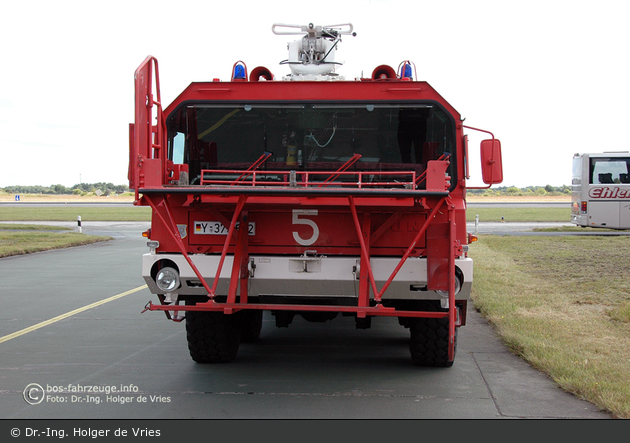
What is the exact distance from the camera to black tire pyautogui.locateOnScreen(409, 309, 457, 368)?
20.0ft

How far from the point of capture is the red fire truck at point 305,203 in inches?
206

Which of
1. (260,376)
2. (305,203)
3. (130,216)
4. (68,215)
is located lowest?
(260,376)

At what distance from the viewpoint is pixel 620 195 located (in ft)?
85.9

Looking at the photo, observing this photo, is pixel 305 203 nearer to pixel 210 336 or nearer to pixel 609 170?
pixel 210 336

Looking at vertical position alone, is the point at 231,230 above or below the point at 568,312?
above

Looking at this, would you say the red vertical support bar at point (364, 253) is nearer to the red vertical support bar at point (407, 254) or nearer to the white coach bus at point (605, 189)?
the red vertical support bar at point (407, 254)

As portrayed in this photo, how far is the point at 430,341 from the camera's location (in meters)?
6.18

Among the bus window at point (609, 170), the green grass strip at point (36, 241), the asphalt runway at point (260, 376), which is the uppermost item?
the bus window at point (609, 170)

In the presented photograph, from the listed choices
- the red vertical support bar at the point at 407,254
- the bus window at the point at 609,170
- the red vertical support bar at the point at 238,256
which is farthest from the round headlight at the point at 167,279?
the bus window at the point at 609,170

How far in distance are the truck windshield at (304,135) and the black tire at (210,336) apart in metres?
1.39

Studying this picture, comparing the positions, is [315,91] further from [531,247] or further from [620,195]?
[620,195]

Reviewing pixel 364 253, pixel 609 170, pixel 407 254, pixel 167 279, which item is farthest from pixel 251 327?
pixel 609 170

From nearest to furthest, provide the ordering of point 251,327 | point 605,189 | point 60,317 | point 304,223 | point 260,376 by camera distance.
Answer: point 304,223, point 260,376, point 251,327, point 60,317, point 605,189

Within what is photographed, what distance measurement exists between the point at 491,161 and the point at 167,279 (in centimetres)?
330
